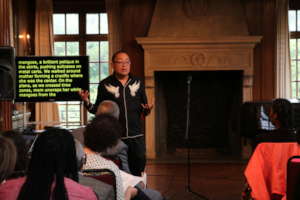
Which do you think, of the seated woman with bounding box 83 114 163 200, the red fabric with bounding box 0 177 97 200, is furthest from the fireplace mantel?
the red fabric with bounding box 0 177 97 200

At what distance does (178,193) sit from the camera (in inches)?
204

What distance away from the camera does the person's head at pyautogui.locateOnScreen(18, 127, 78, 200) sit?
5.42 ft

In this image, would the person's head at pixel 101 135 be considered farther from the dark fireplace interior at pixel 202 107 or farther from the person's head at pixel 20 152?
the dark fireplace interior at pixel 202 107

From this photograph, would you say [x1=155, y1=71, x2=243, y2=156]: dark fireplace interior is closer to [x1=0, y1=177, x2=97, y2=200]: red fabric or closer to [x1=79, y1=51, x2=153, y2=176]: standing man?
[x1=79, y1=51, x2=153, y2=176]: standing man

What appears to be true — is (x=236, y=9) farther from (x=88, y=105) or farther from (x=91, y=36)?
(x=88, y=105)

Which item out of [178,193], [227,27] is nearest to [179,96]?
[227,27]

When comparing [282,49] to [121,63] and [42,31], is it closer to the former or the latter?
[42,31]

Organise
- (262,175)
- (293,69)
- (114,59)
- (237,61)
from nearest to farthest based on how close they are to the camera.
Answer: (262,175)
(114,59)
(237,61)
(293,69)

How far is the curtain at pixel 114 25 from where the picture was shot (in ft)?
26.2

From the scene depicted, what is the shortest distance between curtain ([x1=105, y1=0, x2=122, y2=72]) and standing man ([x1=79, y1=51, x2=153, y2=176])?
12.6 ft

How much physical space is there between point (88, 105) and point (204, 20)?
13.5ft

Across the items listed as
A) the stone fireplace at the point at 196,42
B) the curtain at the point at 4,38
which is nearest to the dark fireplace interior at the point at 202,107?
the stone fireplace at the point at 196,42

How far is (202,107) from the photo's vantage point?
8.26 m

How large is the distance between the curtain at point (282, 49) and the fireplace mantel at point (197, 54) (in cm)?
45
